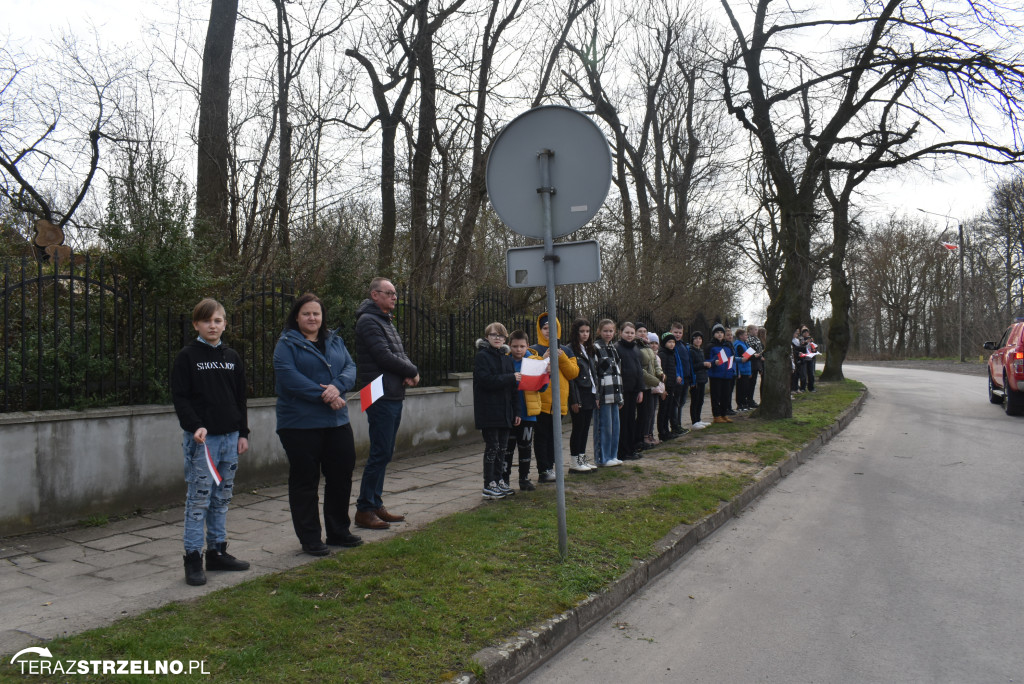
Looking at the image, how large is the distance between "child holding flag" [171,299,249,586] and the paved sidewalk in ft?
0.69

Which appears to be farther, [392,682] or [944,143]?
[944,143]

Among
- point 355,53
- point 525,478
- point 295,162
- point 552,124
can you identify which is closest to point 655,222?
point 355,53

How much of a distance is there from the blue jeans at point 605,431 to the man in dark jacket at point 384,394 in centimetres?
323

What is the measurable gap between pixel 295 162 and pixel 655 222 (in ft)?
51.3

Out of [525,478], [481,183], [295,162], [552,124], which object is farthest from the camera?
[481,183]

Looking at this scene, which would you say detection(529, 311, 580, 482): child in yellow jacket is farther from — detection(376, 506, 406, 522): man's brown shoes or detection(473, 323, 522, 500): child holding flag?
detection(376, 506, 406, 522): man's brown shoes

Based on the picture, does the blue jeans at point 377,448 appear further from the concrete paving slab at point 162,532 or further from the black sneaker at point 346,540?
the concrete paving slab at point 162,532

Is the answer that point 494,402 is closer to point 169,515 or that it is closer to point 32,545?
point 169,515

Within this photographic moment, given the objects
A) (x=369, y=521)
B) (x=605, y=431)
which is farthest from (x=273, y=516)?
(x=605, y=431)

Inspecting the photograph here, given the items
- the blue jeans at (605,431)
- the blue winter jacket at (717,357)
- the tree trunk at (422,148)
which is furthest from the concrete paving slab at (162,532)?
the blue winter jacket at (717,357)

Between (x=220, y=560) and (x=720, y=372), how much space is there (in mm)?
10306

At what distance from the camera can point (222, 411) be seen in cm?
475

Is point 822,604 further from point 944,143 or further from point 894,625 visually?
point 944,143

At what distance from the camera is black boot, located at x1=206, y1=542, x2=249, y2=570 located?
4734mm
